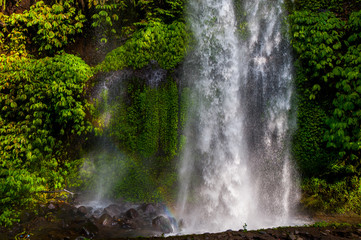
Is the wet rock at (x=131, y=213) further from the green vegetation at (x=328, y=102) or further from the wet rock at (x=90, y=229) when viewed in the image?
the green vegetation at (x=328, y=102)

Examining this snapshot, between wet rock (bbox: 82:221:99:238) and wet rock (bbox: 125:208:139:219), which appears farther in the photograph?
wet rock (bbox: 125:208:139:219)

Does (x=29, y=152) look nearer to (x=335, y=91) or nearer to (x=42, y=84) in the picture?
(x=42, y=84)

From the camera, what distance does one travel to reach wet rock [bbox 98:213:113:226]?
5574 millimetres

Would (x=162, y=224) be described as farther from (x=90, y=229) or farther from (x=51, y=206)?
(x=51, y=206)

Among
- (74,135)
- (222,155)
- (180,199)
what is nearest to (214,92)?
(222,155)

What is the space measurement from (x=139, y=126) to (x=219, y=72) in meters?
2.79

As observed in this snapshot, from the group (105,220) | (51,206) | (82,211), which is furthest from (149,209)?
(51,206)

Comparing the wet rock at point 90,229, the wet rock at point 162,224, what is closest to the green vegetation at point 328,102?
A: the wet rock at point 162,224

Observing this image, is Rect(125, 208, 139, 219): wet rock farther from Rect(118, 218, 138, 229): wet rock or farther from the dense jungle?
the dense jungle

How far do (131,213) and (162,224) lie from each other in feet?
2.82

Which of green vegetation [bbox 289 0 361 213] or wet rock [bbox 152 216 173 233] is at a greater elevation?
green vegetation [bbox 289 0 361 213]

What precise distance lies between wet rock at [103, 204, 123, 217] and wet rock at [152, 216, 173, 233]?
39.3 inches

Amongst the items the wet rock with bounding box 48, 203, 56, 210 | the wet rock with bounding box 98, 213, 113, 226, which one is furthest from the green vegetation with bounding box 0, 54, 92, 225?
the wet rock with bounding box 98, 213, 113, 226

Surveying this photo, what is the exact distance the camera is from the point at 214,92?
722 cm
